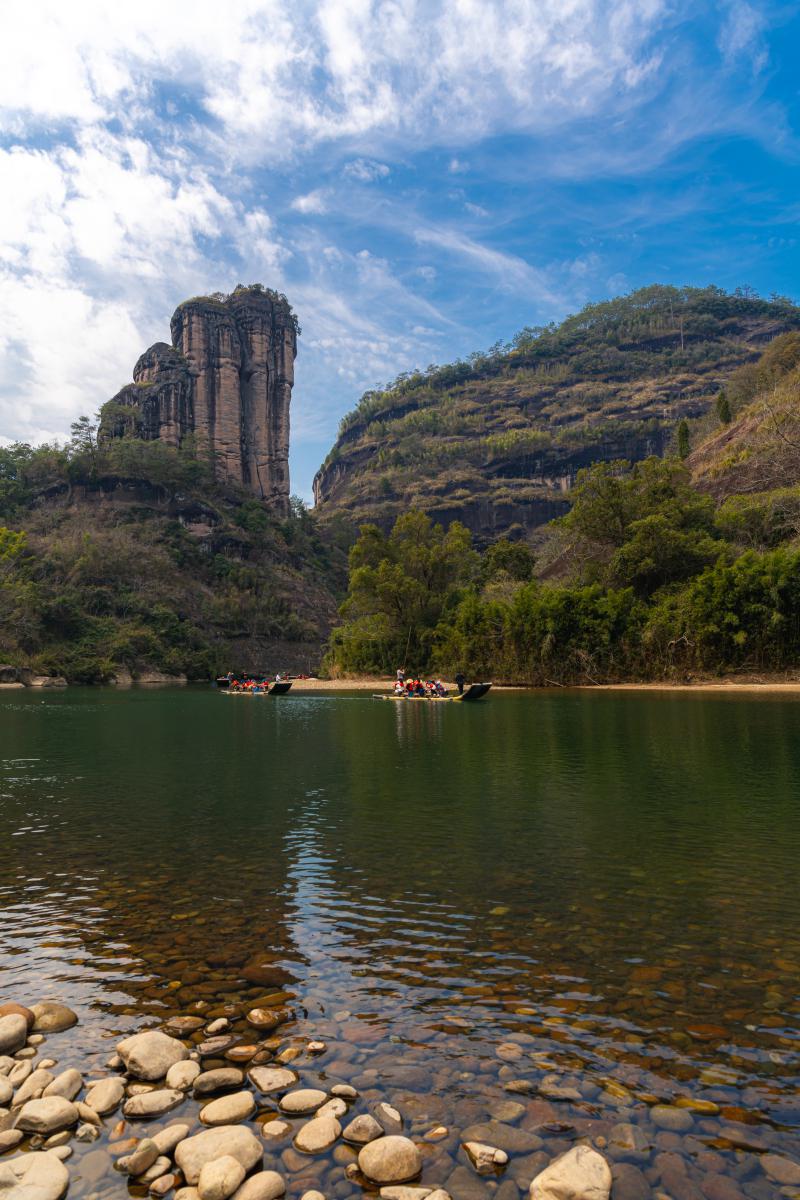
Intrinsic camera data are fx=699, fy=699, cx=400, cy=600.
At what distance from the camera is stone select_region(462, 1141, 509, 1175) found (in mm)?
3169

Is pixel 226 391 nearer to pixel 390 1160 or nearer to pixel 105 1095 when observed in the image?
pixel 105 1095

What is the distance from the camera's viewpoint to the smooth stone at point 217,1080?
3779 millimetres

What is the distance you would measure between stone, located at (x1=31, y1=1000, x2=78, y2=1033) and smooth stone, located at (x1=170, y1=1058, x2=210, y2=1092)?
1.04 metres

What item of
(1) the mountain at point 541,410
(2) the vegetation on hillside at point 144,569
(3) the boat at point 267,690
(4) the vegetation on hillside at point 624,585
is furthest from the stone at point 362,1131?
(1) the mountain at point 541,410

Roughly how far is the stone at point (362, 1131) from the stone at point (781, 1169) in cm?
176

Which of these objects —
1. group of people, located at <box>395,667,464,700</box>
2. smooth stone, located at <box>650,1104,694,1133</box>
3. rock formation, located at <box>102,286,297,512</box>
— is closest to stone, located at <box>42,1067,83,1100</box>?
smooth stone, located at <box>650,1104,694,1133</box>

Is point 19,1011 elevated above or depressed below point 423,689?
below

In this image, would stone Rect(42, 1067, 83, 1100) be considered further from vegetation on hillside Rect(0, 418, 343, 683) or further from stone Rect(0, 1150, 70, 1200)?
vegetation on hillside Rect(0, 418, 343, 683)

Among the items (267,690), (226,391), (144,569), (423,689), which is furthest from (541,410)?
(423,689)

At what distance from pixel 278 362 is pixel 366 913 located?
139484 millimetres

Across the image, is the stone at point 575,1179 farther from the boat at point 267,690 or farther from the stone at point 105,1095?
the boat at point 267,690

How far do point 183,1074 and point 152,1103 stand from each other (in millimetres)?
253

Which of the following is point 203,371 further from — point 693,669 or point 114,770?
point 114,770

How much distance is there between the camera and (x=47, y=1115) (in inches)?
139
